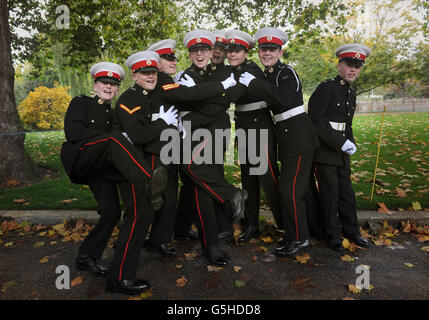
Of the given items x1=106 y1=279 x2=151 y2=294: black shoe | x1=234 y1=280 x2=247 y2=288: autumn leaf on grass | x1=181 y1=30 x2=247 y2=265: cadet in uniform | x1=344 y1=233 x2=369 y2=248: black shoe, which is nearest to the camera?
x1=106 y1=279 x2=151 y2=294: black shoe

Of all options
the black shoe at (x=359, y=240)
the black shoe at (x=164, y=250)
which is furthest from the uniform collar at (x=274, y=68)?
the black shoe at (x=164, y=250)

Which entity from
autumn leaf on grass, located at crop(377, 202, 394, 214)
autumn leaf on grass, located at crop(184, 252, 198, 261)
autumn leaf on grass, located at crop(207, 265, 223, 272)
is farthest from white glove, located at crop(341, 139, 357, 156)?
autumn leaf on grass, located at crop(184, 252, 198, 261)

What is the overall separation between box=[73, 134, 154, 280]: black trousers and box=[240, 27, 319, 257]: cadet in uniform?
4.92 feet

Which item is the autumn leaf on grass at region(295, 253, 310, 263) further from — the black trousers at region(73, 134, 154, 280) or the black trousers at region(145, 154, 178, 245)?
the black trousers at region(73, 134, 154, 280)

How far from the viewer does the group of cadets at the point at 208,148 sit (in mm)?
2670

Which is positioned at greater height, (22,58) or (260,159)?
(22,58)

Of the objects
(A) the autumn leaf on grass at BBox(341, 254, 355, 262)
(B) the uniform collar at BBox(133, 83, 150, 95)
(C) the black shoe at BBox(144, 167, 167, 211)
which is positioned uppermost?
(B) the uniform collar at BBox(133, 83, 150, 95)

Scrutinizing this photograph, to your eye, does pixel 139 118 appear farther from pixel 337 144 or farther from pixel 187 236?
pixel 337 144

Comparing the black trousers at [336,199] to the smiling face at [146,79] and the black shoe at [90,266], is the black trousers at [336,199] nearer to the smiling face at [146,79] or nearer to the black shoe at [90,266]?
the smiling face at [146,79]

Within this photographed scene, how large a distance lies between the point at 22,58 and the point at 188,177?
11.3 meters

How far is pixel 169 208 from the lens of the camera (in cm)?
337

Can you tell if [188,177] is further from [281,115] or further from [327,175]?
[327,175]

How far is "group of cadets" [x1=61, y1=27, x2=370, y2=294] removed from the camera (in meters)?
2.67
